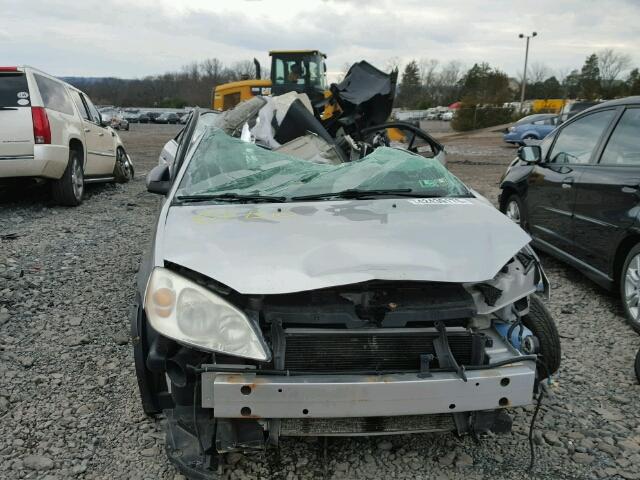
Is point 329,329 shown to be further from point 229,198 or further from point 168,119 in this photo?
point 168,119

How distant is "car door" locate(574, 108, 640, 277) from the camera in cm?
390

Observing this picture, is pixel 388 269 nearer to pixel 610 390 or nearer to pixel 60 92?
pixel 610 390

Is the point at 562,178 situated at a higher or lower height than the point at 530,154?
lower

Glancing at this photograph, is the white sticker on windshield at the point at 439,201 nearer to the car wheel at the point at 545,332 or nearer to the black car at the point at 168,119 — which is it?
the car wheel at the point at 545,332

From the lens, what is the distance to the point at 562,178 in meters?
4.85

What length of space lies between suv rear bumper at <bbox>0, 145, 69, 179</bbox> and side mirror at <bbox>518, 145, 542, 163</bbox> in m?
5.75

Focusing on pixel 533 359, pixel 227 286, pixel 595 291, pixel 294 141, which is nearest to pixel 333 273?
pixel 227 286

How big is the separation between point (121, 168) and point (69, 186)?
115 inches

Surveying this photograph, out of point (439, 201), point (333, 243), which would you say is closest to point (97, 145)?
point (439, 201)

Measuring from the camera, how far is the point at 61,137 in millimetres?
7176

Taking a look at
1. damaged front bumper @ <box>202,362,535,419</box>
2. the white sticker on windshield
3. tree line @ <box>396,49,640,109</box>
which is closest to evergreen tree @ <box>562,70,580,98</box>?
tree line @ <box>396,49,640,109</box>

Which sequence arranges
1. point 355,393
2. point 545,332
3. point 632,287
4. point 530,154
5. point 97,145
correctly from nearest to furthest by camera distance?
1. point 355,393
2. point 545,332
3. point 632,287
4. point 530,154
5. point 97,145

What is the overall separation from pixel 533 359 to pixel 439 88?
80.5 meters

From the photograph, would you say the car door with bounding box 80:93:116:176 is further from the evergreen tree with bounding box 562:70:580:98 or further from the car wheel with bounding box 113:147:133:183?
the evergreen tree with bounding box 562:70:580:98
